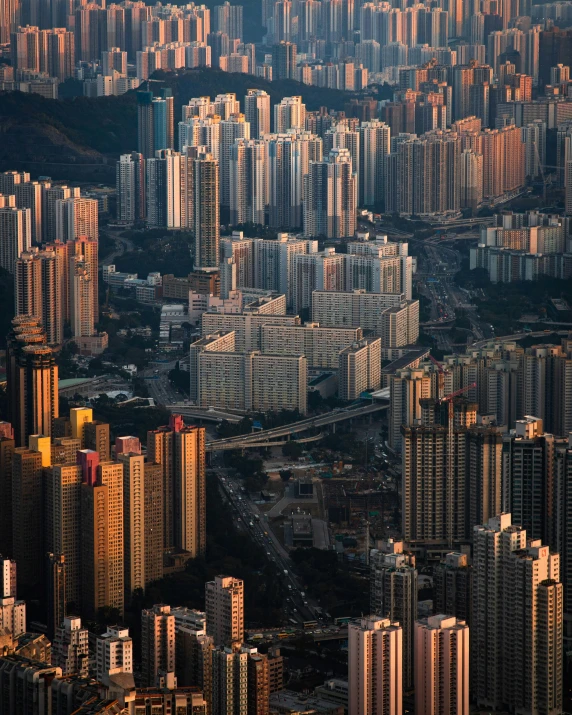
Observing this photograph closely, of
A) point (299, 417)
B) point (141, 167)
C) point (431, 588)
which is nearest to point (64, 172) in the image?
point (141, 167)

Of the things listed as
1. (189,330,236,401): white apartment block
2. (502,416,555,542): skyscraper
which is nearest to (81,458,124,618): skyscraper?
(502,416,555,542): skyscraper

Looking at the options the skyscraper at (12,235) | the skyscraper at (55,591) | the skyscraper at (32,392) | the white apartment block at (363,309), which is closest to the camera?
the skyscraper at (55,591)

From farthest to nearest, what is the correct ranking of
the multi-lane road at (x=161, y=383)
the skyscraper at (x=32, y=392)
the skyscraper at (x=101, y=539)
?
the multi-lane road at (x=161, y=383) < the skyscraper at (x=32, y=392) < the skyscraper at (x=101, y=539)

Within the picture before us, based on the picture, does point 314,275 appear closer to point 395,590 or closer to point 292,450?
point 292,450

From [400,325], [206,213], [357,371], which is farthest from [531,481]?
[206,213]

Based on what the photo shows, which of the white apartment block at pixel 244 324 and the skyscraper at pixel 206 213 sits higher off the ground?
the skyscraper at pixel 206 213

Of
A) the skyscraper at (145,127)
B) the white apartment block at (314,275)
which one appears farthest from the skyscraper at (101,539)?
the skyscraper at (145,127)

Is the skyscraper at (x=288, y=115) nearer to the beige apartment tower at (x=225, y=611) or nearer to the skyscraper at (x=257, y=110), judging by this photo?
the skyscraper at (x=257, y=110)
